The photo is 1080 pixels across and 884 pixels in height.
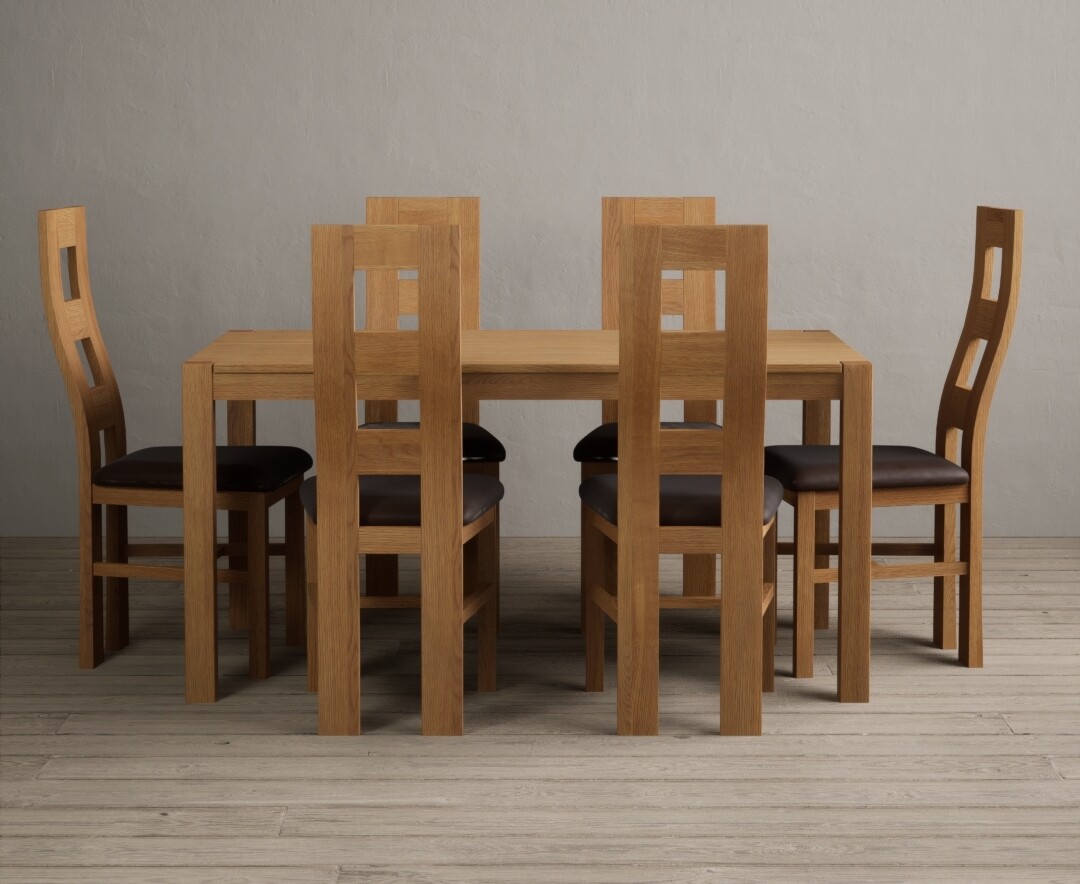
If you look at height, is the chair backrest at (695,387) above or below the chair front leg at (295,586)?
above

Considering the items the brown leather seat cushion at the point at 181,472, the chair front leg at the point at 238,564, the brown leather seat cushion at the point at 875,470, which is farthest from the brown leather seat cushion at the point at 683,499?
the chair front leg at the point at 238,564

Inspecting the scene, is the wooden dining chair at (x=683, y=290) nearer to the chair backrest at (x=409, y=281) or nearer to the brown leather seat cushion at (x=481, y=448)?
the brown leather seat cushion at (x=481, y=448)

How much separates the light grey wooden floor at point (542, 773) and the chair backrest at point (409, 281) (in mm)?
779

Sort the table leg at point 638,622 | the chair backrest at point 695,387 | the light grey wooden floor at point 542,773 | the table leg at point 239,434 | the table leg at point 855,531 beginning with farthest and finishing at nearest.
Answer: the table leg at point 239,434
the table leg at point 855,531
the table leg at point 638,622
the chair backrest at point 695,387
the light grey wooden floor at point 542,773

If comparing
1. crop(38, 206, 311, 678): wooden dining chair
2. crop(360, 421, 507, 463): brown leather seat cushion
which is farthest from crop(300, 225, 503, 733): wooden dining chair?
crop(360, 421, 507, 463): brown leather seat cushion

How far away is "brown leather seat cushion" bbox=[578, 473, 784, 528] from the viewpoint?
316cm

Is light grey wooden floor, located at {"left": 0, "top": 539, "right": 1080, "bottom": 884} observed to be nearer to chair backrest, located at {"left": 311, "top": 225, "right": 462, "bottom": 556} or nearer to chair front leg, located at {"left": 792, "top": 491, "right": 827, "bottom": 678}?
chair front leg, located at {"left": 792, "top": 491, "right": 827, "bottom": 678}

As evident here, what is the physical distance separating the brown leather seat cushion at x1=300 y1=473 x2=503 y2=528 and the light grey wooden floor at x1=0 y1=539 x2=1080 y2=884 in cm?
46

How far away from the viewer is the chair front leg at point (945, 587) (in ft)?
12.3

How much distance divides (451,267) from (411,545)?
595 millimetres

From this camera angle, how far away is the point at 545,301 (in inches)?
195

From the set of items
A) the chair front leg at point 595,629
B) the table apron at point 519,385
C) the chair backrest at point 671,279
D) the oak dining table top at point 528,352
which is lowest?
the chair front leg at point 595,629

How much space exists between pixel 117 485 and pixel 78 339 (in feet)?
1.40

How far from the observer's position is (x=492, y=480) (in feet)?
A: 11.5
